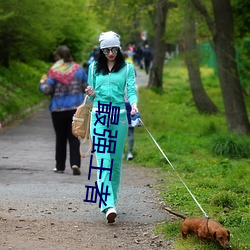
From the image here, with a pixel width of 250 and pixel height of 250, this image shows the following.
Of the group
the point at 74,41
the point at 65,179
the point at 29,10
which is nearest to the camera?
the point at 65,179

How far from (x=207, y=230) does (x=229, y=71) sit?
1050 centimetres

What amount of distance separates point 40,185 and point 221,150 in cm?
463

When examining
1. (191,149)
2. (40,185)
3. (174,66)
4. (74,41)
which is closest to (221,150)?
(191,149)

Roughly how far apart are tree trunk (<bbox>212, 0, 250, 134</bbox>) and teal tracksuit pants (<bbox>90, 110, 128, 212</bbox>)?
8940 millimetres

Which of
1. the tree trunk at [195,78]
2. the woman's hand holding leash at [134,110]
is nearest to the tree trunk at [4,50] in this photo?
the tree trunk at [195,78]

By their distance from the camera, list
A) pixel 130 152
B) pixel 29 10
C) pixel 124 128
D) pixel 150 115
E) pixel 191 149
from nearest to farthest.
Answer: pixel 124 128 < pixel 130 152 < pixel 191 149 < pixel 29 10 < pixel 150 115

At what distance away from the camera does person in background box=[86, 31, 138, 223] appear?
7527 millimetres

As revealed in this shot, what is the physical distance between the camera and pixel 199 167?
11.9 metres

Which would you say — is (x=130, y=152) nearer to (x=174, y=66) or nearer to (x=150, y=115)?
(x=150, y=115)

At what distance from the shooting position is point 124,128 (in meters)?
7.64

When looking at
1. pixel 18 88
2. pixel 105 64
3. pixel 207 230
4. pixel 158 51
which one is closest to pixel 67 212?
pixel 105 64

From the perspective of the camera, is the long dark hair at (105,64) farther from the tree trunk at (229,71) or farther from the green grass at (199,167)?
the tree trunk at (229,71)

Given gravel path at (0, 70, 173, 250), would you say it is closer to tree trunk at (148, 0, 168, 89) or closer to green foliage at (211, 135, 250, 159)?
green foliage at (211, 135, 250, 159)

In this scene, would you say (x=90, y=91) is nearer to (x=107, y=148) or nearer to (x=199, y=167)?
(x=107, y=148)
